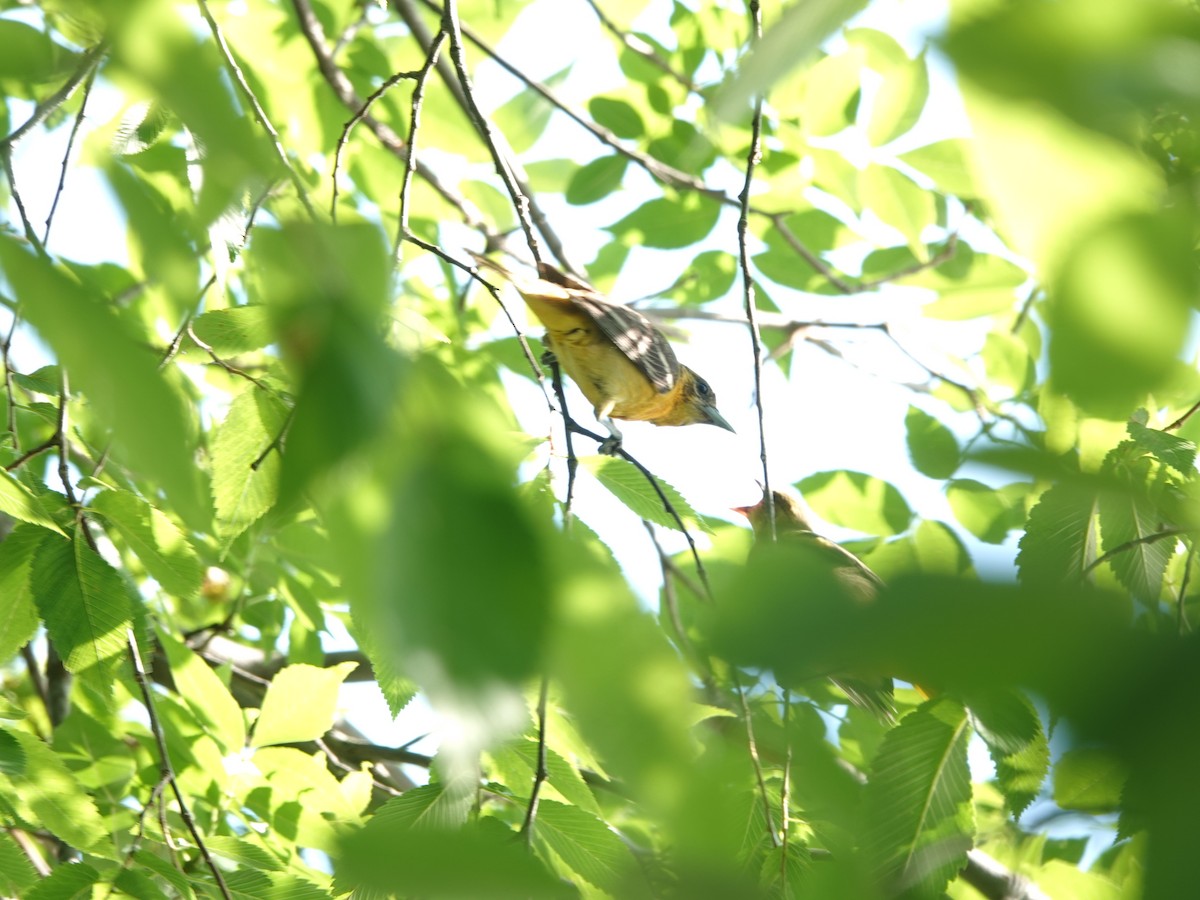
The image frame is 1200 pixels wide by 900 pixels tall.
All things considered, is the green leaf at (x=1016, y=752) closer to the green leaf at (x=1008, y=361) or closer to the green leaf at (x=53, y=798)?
the green leaf at (x=53, y=798)

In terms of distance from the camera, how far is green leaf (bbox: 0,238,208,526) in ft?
1.67

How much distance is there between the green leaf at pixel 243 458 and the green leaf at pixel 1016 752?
3.99 feet

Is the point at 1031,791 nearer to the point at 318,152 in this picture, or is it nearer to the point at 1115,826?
the point at 1115,826

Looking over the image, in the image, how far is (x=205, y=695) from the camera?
9.15 feet

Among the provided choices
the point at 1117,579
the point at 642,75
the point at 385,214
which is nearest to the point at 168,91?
the point at 1117,579

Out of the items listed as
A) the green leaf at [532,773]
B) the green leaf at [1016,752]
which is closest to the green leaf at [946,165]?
the green leaf at [532,773]

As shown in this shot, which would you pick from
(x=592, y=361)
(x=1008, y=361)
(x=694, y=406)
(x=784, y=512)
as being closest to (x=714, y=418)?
(x=694, y=406)

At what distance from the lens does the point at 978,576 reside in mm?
451

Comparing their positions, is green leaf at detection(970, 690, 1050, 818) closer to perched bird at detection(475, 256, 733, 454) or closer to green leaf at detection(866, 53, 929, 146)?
perched bird at detection(475, 256, 733, 454)

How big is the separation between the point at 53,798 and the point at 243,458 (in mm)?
784

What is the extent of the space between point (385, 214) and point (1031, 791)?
10.4ft

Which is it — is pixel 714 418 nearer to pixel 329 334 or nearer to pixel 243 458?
pixel 243 458

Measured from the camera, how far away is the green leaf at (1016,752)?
0.88m

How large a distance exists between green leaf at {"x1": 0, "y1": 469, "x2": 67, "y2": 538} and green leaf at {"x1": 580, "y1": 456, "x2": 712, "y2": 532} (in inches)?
37.3
